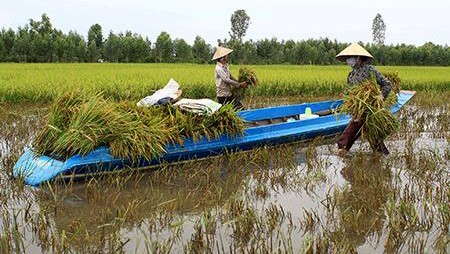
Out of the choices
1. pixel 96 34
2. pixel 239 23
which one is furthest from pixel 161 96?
pixel 239 23

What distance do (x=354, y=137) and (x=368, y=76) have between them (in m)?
0.79

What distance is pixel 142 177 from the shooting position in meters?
5.21

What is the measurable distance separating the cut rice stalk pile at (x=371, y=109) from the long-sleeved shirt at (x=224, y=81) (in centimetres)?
180

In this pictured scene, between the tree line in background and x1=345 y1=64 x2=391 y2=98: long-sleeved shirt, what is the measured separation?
3202cm

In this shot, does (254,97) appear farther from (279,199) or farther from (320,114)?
(279,199)

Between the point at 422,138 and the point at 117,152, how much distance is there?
4825mm

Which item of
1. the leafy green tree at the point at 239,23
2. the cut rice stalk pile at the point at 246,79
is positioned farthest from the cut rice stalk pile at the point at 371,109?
the leafy green tree at the point at 239,23

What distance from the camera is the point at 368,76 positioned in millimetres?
6332

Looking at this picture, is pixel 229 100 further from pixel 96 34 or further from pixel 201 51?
pixel 96 34

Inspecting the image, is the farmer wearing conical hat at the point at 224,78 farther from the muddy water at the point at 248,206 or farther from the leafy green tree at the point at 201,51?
the leafy green tree at the point at 201,51

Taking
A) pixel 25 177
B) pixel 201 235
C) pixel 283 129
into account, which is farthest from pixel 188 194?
pixel 283 129

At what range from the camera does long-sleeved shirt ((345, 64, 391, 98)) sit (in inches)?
248

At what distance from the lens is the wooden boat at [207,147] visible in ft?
15.6

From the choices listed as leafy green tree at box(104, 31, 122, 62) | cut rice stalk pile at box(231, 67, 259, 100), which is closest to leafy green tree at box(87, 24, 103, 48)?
leafy green tree at box(104, 31, 122, 62)
